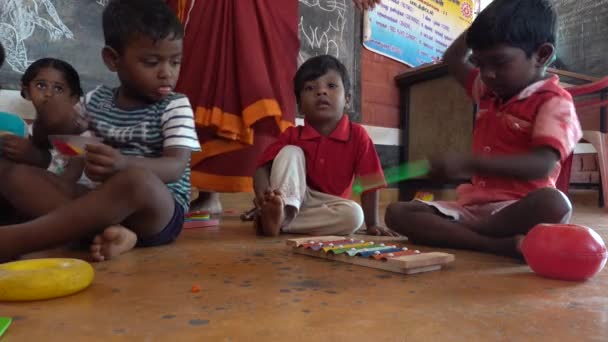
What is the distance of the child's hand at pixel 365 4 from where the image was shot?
2.85 m

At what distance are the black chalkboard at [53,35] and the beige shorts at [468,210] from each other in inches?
60.1

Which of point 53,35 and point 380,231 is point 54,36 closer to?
point 53,35

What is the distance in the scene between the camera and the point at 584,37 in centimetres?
340

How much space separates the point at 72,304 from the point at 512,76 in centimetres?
103

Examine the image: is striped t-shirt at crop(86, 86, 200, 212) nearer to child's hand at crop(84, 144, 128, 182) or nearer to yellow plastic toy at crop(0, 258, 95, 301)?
child's hand at crop(84, 144, 128, 182)

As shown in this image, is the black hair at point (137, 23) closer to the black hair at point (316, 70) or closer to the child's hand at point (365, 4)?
the black hair at point (316, 70)

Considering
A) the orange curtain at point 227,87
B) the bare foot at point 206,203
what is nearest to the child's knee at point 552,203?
the orange curtain at point 227,87

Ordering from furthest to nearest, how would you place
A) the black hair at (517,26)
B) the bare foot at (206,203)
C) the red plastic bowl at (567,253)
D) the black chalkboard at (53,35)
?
the bare foot at (206,203)
the black chalkboard at (53,35)
the black hair at (517,26)
the red plastic bowl at (567,253)

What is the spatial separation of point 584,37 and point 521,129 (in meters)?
2.87

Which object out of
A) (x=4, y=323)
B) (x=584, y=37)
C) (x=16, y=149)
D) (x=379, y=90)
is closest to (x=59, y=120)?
(x=16, y=149)

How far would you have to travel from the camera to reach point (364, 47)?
289cm

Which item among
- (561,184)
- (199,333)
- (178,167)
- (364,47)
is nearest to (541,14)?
(561,184)

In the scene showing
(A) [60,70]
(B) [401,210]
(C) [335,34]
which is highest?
(C) [335,34]

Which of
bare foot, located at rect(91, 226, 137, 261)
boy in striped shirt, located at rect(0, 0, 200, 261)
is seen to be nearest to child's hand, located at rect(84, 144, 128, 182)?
boy in striped shirt, located at rect(0, 0, 200, 261)
